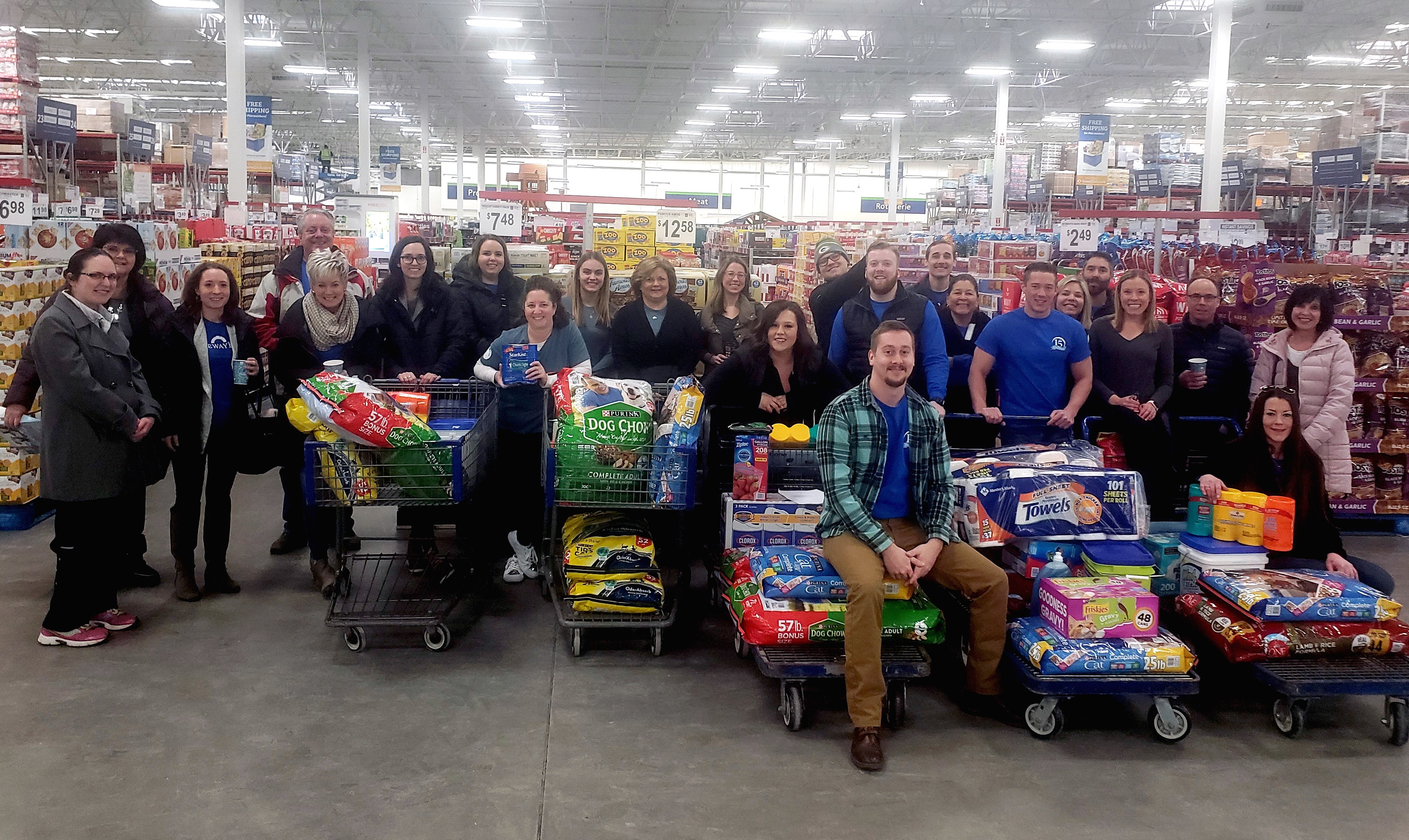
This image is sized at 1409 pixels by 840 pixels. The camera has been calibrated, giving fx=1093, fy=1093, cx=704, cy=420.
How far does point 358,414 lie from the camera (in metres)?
4.23

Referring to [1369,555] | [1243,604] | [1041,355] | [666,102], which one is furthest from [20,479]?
[666,102]

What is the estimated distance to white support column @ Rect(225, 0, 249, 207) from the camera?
1292 centimetres

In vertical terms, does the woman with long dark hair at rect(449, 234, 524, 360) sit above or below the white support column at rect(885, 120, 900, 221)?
below

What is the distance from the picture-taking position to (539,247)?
9.01m

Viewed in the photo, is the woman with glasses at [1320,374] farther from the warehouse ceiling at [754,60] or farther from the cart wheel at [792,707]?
the warehouse ceiling at [754,60]

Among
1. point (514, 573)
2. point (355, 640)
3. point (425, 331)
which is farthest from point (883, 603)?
point (425, 331)

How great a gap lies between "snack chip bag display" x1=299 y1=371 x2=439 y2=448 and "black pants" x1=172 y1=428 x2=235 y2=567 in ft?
3.48

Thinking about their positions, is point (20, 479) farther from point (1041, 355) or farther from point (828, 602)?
point (1041, 355)

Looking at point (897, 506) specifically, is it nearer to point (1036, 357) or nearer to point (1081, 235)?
point (1036, 357)

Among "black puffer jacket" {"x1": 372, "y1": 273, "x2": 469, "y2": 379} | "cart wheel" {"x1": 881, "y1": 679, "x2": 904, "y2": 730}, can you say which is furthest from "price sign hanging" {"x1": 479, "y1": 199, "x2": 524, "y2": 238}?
"cart wheel" {"x1": 881, "y1": 679, "x2": 904, "y2": 730}

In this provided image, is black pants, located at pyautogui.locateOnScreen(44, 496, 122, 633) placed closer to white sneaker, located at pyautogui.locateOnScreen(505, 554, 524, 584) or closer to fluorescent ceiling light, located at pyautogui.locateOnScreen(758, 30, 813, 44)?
white sneaker, located at pyautogui.locateOnScreen(505, 554, 524, 584)

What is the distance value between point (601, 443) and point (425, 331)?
1.69m

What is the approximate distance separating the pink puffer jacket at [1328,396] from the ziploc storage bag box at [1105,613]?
2.15 meters

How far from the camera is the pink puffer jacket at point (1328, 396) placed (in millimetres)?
5547
